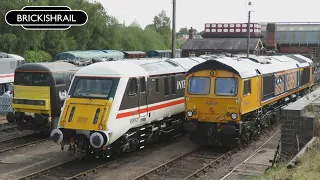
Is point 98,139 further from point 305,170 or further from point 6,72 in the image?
point 6,72

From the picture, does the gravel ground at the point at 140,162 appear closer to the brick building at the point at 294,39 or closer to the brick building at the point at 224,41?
the brick building at the point at 224,41

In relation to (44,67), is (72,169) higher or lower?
lower

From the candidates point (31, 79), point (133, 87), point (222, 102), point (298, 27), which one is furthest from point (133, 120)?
point (298, 27)

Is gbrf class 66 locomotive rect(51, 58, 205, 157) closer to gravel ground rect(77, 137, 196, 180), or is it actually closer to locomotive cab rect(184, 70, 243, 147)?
gravel ground rect(77, 137, 196, 180)

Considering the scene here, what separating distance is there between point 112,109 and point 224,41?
4302 cm

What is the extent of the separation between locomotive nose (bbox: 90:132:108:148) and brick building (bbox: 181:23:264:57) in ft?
133

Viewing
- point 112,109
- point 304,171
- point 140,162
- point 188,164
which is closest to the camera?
point 304,171

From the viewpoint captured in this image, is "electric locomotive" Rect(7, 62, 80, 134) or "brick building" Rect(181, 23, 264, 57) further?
"brick building" Rect(181, 23, 264, 57)

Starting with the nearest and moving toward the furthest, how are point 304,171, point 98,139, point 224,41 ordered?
point 304,171 < point 98,139 < point 224,41

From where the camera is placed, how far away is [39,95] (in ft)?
57.9

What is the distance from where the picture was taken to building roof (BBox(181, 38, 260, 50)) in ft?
173

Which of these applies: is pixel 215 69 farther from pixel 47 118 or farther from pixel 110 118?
pixel 47 118

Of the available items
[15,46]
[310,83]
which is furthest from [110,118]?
[15,46]

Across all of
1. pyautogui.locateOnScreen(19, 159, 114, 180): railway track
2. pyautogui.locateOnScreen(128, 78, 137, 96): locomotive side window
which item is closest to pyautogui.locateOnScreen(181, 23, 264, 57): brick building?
pyautogui.locateOnScreen(128, 78, 137, 96): locomotive side window
